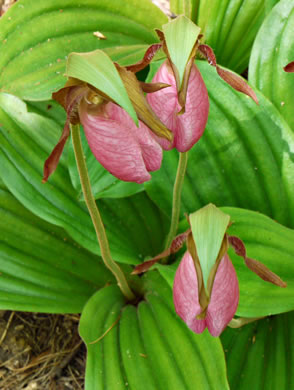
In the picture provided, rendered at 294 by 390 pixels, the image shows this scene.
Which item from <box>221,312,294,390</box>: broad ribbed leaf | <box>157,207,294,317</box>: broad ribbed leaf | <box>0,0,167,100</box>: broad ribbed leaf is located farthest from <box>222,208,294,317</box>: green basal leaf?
<box>0,0,167,100</box>: broad ribbed leaf

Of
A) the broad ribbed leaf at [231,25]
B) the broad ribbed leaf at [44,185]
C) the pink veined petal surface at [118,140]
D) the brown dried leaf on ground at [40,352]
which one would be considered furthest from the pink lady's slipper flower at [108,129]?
the broad ribbed leaf at [231,25]

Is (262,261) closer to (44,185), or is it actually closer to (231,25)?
(44,185)

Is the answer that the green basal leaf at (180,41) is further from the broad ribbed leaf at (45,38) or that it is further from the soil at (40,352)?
the soil at (40,352)

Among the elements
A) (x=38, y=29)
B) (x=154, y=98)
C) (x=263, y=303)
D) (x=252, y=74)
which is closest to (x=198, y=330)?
(x=263, y=303)

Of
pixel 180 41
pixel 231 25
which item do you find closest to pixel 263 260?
pixel 180 41

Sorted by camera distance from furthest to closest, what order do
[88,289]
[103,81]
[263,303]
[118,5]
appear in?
1. [118,5]
2. [88,289]
3. [263,303]
4. [103,81]

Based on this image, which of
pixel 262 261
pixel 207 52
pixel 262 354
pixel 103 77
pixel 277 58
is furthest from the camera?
pixel 277 58

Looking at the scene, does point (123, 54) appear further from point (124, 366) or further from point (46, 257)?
point (124, 366)
